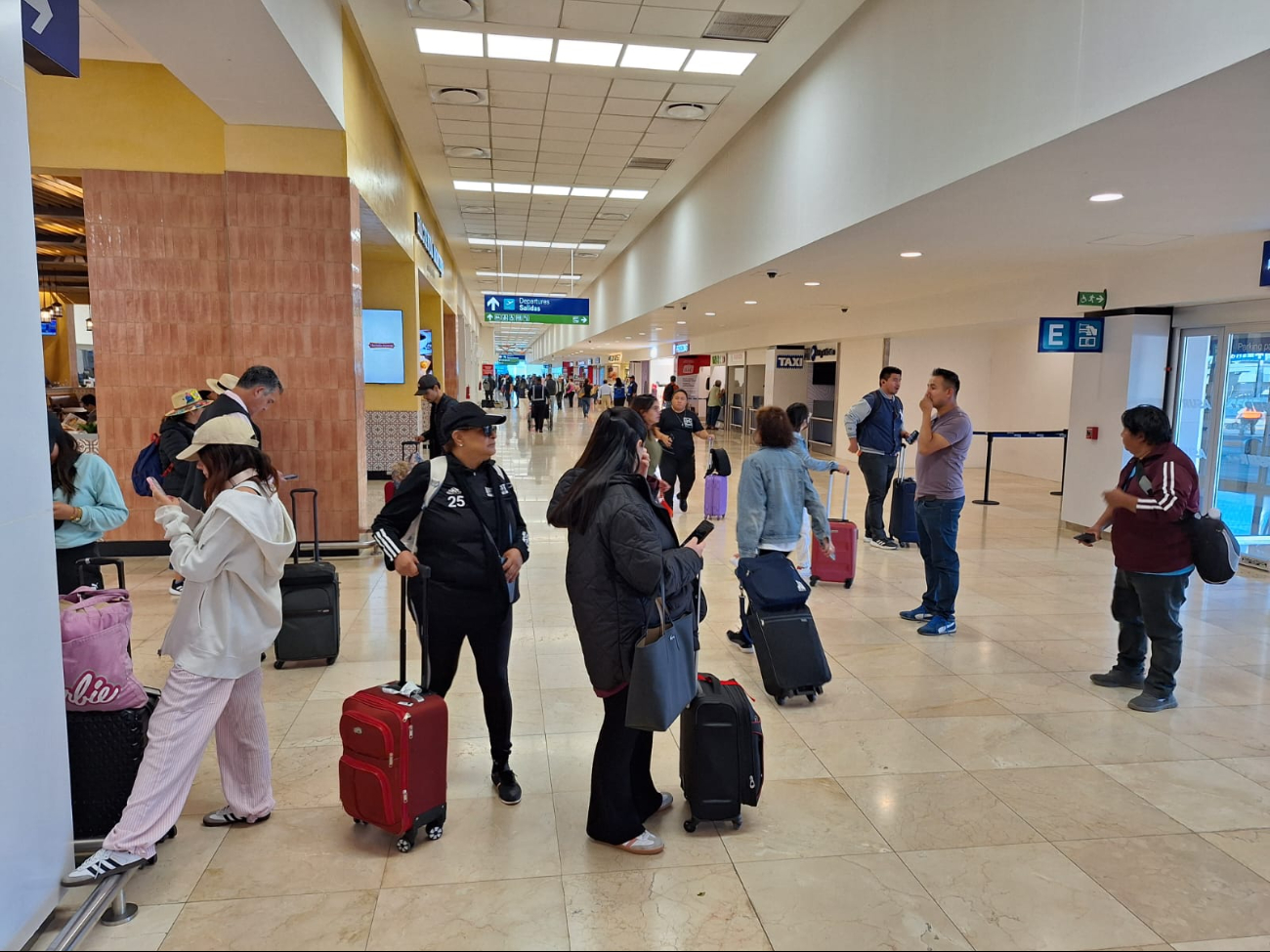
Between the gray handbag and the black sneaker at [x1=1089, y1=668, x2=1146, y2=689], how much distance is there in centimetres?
327

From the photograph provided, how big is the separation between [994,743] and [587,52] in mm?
6847

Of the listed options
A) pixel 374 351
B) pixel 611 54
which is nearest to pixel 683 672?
pixel 611 54

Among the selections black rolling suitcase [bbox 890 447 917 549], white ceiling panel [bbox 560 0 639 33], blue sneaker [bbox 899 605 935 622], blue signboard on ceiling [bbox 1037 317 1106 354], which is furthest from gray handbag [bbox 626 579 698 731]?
Answer: blue signboard on ceiling [bbox 1037 317 1106 354]

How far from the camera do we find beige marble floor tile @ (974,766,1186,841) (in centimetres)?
317

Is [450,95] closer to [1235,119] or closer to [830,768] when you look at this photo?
[1235,119]

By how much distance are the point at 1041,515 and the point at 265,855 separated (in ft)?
34.8

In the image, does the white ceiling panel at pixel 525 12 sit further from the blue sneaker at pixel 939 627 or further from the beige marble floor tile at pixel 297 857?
the beige marble floor tile at pixel 297 857

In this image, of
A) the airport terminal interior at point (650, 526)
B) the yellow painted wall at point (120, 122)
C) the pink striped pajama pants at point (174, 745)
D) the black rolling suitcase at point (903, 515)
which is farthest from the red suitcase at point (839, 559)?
the yellow painted wall at point (120, 122)

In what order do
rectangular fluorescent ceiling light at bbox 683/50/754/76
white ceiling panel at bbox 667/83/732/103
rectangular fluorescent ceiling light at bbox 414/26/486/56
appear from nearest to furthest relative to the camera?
rectangular fluorescent ceiling light at bbox 414/26/486/56 → rectangular fluorescent ceiling light at bbox 683/50/754/76 → white ceiling panel at bbox 667/83/732/103

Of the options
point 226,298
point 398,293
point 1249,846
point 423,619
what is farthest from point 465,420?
point 398,293

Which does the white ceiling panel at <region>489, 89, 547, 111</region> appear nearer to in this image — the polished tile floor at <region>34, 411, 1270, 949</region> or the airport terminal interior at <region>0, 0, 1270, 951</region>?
the airport terminal interior at <region>0, 0, 1270, 951</region>

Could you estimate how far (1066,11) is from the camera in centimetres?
440

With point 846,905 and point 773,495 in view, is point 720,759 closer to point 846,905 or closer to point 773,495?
point 846,905

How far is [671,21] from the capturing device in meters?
6.87
